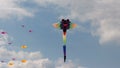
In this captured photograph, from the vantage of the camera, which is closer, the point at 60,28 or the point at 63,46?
the point at 63,46

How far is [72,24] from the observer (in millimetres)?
106938

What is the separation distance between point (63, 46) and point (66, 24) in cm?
1069

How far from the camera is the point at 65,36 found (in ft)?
327

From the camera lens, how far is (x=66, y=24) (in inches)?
4154

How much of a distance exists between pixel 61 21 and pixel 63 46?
43.7 ft

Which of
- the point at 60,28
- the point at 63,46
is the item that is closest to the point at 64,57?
the point at 63,46

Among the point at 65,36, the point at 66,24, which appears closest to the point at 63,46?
the point at 65,36

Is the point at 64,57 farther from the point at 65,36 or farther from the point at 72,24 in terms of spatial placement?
the point at 72,24

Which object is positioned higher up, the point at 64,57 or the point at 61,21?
the point at 61,21

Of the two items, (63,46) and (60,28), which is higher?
(60,28)

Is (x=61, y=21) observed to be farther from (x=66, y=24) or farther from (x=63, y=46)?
(x=63, y=46)

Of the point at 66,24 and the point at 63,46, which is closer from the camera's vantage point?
the point at 63,46

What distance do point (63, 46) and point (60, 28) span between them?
976 centimetres

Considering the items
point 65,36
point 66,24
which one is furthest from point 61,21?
point 65,36
